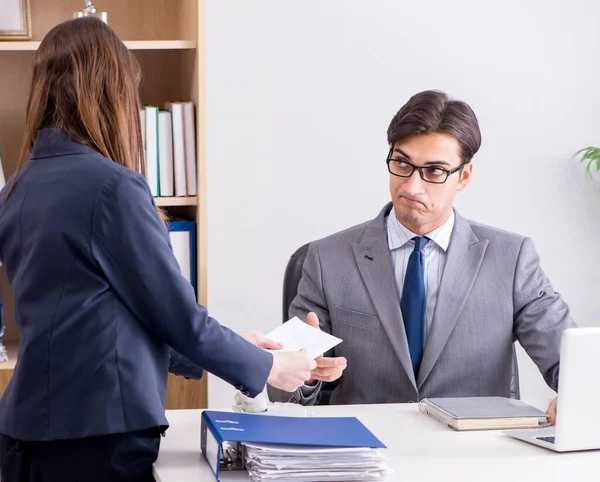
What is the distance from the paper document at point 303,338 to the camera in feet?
6.53

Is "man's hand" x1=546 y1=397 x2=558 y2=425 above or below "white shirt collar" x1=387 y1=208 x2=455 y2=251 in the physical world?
below

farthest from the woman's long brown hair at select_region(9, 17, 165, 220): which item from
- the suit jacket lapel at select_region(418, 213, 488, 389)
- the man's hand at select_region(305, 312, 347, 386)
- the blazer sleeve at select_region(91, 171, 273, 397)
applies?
the suit jacket lapel at select_region(418, 213, 488, 389)

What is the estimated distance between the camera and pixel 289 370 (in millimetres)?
1887

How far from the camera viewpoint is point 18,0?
3002 mm

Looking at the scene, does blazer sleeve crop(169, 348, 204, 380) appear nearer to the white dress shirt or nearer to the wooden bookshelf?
the white dress shirt

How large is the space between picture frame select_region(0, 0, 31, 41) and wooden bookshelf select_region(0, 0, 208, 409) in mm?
95

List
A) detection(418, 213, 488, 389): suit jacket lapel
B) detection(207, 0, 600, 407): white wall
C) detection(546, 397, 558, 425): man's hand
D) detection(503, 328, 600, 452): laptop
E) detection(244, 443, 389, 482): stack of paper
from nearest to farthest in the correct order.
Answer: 1. detection(244, 443, 389, 482): stack of paper
2. detection(503, 328, 600, 452): laptop
3. detection(546, 397, 558, 425): man's hand
4. detection(418, 213, 488, 389): suit jacket lapel
5. detection(207, 0, 600, 407): white wall

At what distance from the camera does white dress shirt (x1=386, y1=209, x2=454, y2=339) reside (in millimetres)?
2521

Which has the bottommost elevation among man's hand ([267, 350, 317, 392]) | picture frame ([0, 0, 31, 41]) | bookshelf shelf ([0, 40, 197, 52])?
man's hand ([267, 350, 317, 392])

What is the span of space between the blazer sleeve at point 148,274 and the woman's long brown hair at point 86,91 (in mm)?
122

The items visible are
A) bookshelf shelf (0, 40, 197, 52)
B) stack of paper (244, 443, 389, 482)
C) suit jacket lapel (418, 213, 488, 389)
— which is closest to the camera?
stack of paper (244, 443, 389, 482)

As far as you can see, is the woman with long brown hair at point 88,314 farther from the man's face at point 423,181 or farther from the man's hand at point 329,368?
the man's face at point 423,181

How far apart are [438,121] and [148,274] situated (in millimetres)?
1150

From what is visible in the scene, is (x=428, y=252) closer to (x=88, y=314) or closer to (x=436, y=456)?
(x=436, y=456)
